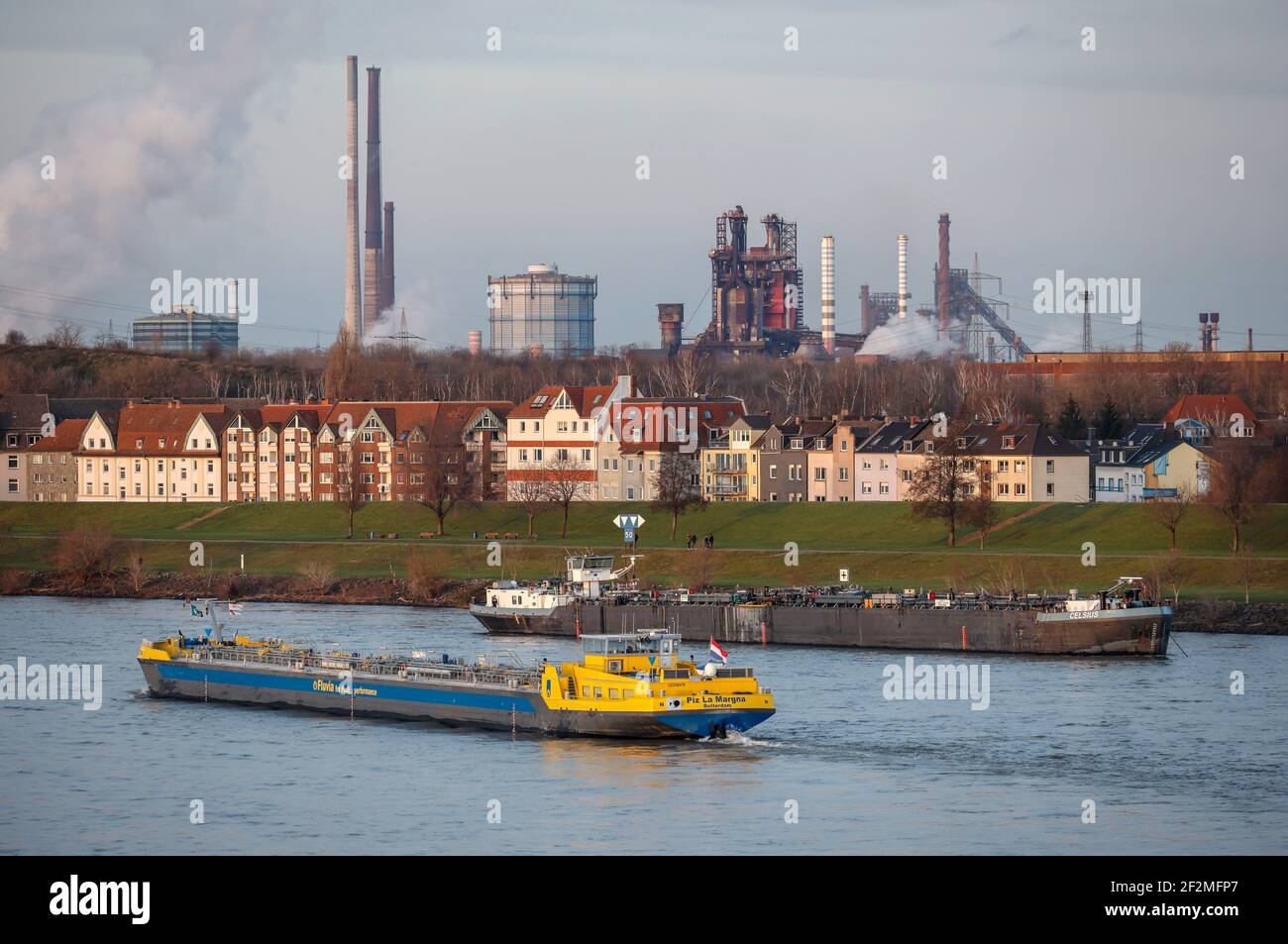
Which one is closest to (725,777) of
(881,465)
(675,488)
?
(675,488)

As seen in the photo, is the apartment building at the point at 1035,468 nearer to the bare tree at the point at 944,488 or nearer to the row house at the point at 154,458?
the bare tree at the point at 944,488

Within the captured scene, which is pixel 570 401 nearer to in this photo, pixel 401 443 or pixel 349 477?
pixel 401 443

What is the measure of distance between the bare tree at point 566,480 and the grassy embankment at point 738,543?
1.93 meters

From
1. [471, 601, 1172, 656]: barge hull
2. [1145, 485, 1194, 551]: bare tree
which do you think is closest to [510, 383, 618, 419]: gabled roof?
[1145, 485, 1194, 551]: bare tree

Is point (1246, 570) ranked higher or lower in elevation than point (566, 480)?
lower

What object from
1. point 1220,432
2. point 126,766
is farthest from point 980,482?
point 126,766

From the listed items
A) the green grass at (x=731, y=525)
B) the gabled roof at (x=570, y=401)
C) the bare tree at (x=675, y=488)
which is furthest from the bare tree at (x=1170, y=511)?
the gabled roof at (x=570, y=401)

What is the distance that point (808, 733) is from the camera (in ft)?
227

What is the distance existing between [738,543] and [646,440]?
26.3 metres

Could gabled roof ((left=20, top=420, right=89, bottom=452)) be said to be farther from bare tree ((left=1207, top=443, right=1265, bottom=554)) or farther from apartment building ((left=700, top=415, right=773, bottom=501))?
bare tree ((left=1207, top=443, right=1265, bottom=554))

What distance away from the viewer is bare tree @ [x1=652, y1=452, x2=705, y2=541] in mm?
136375

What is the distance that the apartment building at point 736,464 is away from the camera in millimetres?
153500

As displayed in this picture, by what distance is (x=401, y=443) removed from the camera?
164m
